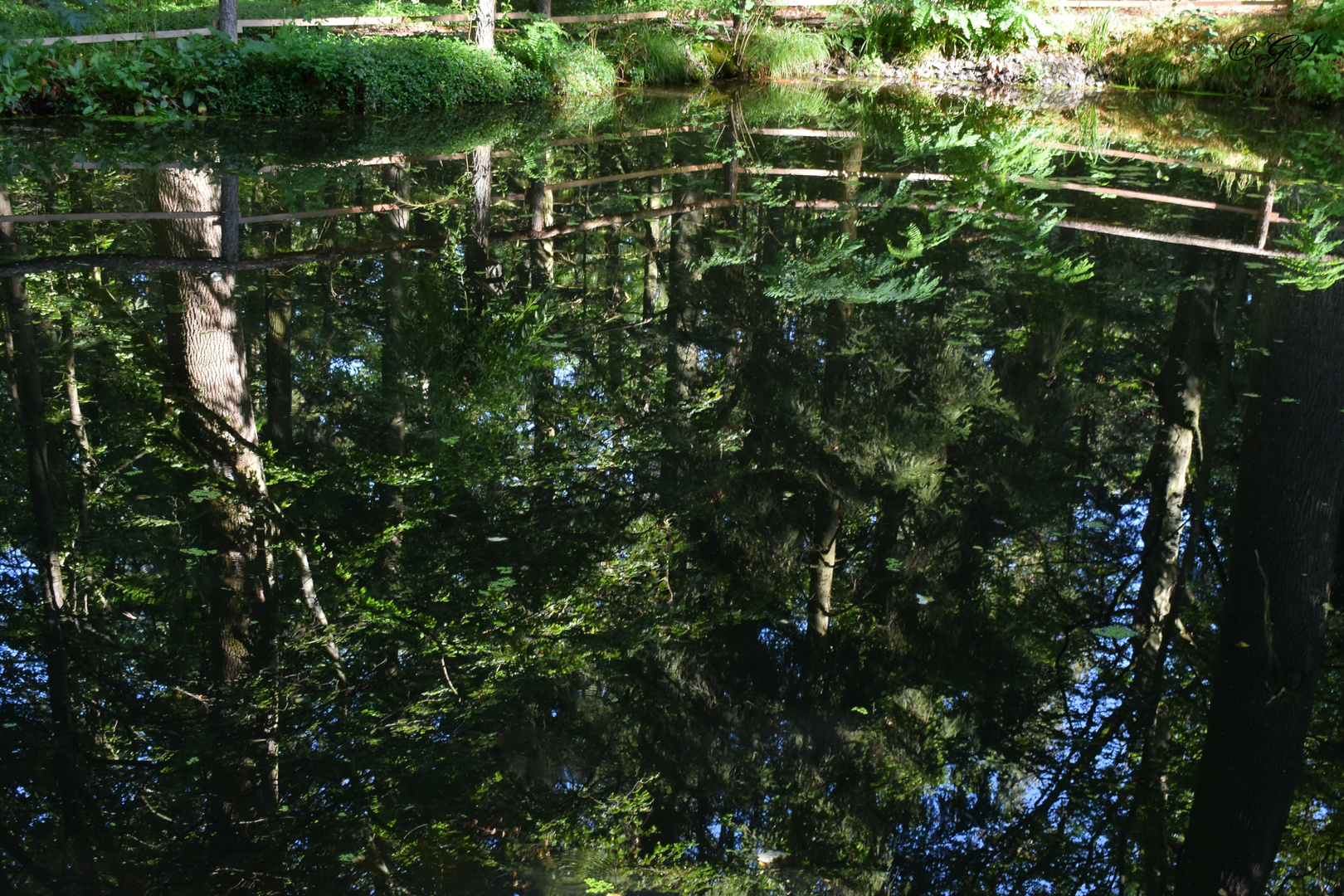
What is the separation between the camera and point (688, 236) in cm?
811

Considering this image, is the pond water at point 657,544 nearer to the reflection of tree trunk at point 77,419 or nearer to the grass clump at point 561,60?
the reflection of tree trunk at point 77,419

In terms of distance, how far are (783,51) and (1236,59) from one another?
8.09 m

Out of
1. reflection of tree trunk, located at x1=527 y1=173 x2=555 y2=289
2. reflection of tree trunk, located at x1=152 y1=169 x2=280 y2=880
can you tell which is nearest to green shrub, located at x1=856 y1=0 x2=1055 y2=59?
reflection of tree trunk, located at x1=527 y1=173 x2=555 y2=289

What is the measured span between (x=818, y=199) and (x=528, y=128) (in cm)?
494

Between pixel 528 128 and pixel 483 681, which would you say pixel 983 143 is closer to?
pixel 528 128

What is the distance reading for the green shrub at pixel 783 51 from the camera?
18.0 m

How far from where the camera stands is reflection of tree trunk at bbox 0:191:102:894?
96.2 inches

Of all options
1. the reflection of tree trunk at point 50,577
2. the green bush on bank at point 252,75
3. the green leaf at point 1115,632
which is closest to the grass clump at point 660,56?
the green bush on bank at point 252,75

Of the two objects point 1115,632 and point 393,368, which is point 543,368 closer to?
point 393,368

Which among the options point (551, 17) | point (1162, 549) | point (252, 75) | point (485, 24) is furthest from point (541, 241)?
point (551, 17)

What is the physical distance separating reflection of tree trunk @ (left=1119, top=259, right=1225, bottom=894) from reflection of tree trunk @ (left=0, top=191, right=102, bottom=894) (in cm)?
275

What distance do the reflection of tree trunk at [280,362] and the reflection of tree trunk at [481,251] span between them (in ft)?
4.12

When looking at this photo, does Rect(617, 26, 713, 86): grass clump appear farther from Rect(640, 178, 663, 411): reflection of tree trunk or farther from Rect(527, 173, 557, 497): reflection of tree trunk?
Rect(527, 173, 557, 497): reflection of tree trunk

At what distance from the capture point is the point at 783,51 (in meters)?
18.2
